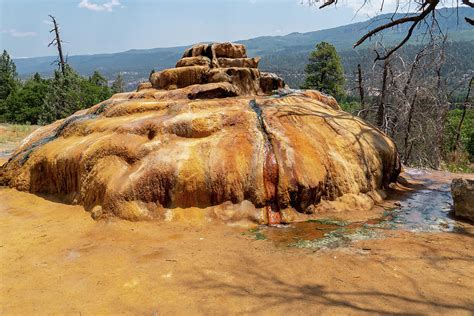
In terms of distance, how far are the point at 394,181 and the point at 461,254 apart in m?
3.91

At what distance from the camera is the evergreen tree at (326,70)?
34406 mm

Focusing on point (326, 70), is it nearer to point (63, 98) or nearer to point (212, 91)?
point (63, 98)

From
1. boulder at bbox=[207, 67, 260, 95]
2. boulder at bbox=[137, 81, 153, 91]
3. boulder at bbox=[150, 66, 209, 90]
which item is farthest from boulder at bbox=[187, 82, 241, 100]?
boulder at bbox=[137, 81, 153, 91]

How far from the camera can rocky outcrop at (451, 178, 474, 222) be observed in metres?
6.51

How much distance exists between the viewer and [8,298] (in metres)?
4.12

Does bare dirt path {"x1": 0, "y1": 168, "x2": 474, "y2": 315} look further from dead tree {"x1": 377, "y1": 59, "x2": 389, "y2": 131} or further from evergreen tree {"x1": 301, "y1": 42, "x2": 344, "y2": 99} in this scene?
evergreen tree {"x1": 301, "y1": 42, "x2": 344, "y2": 99}

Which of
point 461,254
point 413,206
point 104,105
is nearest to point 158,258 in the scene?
point 461,254

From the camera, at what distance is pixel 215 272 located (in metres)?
4.65

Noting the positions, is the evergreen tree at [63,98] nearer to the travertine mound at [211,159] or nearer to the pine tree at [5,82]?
the pine tree at [5,82]

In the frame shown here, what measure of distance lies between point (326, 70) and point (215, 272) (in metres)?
32.3

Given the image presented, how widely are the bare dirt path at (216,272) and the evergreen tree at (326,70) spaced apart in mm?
29979

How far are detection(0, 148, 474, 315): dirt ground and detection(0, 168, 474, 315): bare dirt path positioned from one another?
1cm

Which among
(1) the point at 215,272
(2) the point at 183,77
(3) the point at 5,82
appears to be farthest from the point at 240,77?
(3) the point at 5,82

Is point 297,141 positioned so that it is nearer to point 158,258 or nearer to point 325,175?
point 325,175
